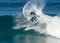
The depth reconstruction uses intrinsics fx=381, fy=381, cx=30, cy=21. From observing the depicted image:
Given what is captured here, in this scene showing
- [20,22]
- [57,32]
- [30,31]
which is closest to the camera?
[57,32]

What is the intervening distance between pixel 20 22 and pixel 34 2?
123cm

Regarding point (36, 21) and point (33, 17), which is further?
point (36, 21)

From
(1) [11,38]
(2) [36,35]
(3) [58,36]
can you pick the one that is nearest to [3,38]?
(1) [11,38]

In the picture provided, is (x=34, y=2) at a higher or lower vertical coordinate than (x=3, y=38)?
higher

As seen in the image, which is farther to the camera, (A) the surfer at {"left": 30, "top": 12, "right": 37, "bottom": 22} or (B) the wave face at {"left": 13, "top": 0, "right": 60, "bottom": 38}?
(A) the surfer at {"left": 30, "top": 12, "right": 37, "bottom": 22}

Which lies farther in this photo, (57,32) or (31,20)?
(31,20)

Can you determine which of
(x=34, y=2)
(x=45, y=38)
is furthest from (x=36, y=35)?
(x=34, y=2)

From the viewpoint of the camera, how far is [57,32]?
52.7 ft

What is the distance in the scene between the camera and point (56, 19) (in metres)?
17.7

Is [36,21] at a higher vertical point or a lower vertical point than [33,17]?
lower

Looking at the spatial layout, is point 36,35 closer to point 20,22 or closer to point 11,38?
point 11,38

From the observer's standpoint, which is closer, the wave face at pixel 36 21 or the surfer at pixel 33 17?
the wave face at pixel 36 21

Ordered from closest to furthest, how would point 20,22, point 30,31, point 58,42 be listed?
point 58,42 → point 30,31 → point 20,22

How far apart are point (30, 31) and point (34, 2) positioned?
162 cm
